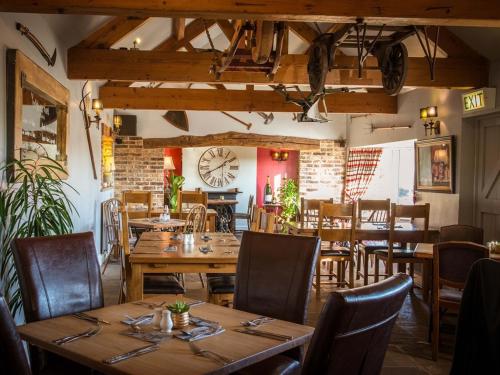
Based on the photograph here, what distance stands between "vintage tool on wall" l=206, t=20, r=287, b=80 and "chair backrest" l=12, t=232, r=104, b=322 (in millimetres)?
1966

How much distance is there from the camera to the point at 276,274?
8.91 ft

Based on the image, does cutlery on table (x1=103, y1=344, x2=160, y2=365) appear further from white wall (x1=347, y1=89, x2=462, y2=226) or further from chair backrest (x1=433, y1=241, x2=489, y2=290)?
white wall (x1=347, y1=89, x2=462, y2=226)

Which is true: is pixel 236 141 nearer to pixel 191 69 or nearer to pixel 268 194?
pixel 268 194

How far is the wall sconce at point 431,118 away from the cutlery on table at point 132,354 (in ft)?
18.1

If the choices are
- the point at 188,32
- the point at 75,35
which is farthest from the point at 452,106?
the point at 75,35

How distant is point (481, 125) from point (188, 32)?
405 centimetres

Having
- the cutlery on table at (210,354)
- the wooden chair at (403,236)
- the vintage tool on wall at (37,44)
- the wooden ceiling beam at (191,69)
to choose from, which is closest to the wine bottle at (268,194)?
the wooden chair at (403,236)

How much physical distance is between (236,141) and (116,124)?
2400 millimetres

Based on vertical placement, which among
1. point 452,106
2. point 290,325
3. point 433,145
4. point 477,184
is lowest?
point 290,325

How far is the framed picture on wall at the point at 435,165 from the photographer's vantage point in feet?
20.1

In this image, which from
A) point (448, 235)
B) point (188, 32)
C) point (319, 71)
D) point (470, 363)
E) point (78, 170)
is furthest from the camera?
point (188, 32)

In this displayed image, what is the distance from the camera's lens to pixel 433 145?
656 centimetres

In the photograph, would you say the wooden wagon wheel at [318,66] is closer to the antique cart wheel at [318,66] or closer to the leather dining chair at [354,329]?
the antique cart wheel at [318,66]

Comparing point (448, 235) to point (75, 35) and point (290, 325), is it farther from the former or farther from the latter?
point (75, 35)
